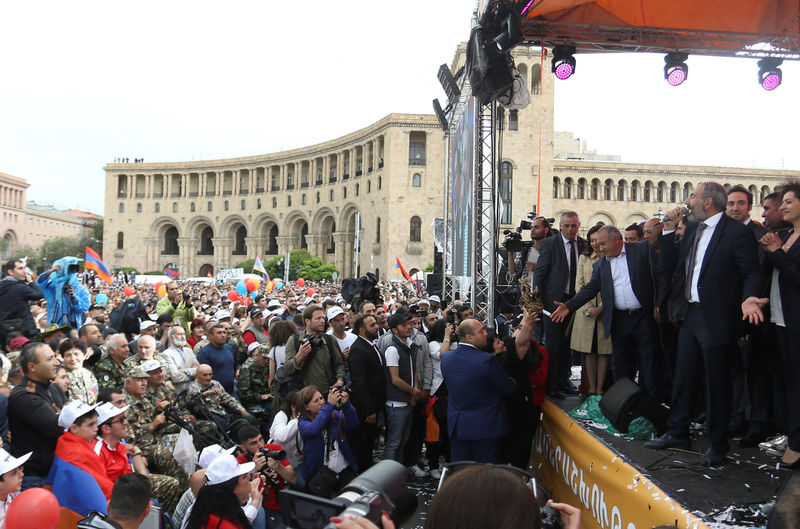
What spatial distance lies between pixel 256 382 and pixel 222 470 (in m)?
3.70

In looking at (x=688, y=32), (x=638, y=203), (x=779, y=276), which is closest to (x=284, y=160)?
(x=638, y=203)

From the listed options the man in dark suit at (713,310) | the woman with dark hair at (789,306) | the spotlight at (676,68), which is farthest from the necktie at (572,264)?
the spotlight at (676,68)

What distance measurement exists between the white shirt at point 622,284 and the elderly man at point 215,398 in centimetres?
361

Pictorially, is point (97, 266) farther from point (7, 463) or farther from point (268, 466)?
point (7, 463)

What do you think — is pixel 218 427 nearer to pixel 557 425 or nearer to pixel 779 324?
pixel 557 425

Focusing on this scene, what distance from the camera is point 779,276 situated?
12.1 ft

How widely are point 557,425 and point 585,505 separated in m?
1.02

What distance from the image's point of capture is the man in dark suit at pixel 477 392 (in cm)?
470

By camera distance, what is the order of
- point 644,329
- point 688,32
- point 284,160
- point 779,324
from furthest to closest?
1. point 284,160
2. point 688,32
3. point 644,329
4. point 779,324

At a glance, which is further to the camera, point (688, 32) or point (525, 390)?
point (688, 32)

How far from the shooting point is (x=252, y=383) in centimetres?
716

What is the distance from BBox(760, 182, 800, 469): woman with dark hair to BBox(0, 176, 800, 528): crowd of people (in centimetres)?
1

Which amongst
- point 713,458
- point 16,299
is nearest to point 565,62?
point 713,458

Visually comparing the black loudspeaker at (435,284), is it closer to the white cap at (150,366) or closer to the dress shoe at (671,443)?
the white cap at (150,366)
